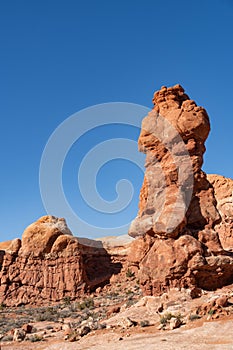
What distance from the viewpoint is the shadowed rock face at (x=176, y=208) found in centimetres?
1800

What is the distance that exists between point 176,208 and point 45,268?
53.9ft

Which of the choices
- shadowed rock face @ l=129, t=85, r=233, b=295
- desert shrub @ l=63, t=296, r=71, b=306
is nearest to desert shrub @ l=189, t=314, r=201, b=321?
shadowed rock face @ l=129, t=85, r=233, b=295

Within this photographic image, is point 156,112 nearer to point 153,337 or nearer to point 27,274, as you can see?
point 153,337

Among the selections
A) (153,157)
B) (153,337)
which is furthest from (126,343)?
(153,157)

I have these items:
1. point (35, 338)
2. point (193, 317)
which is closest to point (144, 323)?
point (193, 317)

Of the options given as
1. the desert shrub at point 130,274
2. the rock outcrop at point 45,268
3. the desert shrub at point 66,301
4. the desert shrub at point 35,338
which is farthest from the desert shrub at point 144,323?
the desert shrub at point 130,274

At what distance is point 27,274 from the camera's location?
31.3 meters

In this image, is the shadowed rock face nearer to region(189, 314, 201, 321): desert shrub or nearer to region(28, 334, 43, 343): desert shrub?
region(189, 314, 201, 321): desert shrub

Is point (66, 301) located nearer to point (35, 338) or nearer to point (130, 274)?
point (130, 274)

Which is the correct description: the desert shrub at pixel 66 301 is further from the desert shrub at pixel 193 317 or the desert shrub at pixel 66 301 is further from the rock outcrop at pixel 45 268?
the desert shrub at pixel 193 317

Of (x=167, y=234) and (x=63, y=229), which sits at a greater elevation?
(x=63, y=229)

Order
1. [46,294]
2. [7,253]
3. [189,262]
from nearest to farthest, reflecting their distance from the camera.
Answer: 1. [189,262]
2. [46,294]
3. [7,253]

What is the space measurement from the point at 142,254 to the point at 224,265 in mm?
5079

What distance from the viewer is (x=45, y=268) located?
103ft
